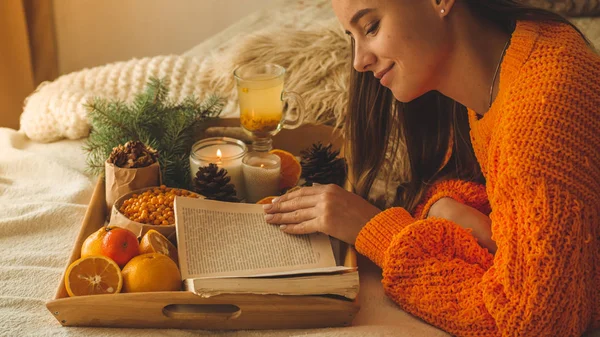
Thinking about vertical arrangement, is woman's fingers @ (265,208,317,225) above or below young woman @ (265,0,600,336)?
below

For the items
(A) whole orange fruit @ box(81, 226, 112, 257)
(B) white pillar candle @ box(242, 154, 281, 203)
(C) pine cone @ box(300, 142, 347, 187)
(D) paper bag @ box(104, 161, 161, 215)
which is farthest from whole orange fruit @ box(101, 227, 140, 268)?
(C) pine cone @ box(300, 142, 347, 187)

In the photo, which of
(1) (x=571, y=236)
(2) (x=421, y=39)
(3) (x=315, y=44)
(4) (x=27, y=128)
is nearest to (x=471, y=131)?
(2) (x=421, y=39)

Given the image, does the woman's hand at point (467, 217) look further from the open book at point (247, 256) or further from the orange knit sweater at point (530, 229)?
the open book at point (247, 256)

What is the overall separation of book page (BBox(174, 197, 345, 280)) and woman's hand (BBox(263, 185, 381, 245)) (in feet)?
0.06

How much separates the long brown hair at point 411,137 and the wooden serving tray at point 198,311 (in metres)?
0.38

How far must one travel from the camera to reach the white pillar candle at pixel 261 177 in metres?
1.24

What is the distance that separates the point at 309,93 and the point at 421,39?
A: 1.96 ft

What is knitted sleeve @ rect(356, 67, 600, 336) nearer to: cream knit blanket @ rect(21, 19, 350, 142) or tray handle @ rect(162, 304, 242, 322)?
tray handle @ rect(162, 304, 242, 322)

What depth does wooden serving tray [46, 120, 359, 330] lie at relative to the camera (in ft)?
2.95

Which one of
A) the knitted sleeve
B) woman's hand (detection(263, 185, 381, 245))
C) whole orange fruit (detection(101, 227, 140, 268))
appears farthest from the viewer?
woman's hand (detection(263, 185, 381, 245))

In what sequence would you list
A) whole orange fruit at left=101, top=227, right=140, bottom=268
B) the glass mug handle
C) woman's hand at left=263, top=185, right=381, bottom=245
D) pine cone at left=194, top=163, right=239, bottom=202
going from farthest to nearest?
1. the glass mug handle
2. pine cone at left=194, top=163, right=239, bottom=202
3. woman's hand at left=263, top=185, right=381, bottom=245
4. whole orange fruit at left=101, top=227, right=140, bottom=268

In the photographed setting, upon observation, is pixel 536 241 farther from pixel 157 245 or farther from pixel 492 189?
pixel 157 245

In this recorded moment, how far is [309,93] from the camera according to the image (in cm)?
158

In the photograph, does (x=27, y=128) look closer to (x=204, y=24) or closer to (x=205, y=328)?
(x=205, y=328)
